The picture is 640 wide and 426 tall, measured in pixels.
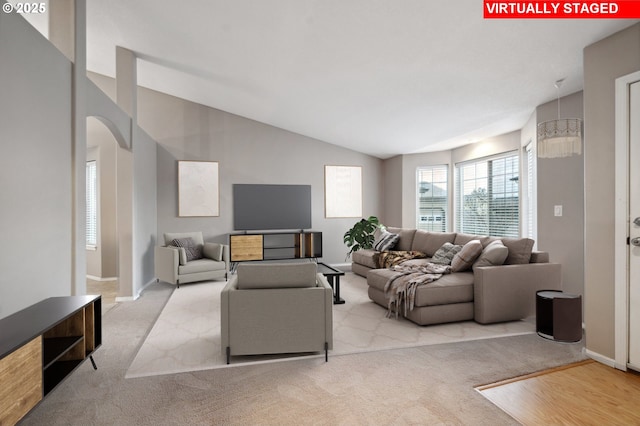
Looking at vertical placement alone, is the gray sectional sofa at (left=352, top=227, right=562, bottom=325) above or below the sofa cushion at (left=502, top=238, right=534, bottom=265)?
below

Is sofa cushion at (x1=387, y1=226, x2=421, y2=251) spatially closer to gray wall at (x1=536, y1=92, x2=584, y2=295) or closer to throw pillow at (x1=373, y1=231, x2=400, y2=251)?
throw pillow at (x1=373, y1=231, x2=400, y2=251)

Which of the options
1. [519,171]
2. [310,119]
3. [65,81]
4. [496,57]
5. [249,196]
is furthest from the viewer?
[249,196]

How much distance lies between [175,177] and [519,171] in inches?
238

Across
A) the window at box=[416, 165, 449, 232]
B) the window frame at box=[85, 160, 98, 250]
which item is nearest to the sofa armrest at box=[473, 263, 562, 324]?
the window at box=[416, 165, 449, 232]

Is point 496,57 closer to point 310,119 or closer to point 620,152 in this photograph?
point 620,152

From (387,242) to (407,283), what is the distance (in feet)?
7.99

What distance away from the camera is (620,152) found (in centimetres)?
262

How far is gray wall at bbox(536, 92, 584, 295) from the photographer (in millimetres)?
3771

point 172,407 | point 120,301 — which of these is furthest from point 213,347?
point 120,301

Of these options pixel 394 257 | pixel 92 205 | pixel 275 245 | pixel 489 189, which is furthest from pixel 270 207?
pixel 489 189

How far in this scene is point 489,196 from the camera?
6004mm

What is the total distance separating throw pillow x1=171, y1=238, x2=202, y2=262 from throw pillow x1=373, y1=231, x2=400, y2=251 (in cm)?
318

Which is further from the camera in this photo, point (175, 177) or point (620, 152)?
point (175, 177)

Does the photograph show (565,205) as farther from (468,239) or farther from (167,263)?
(167,263)
